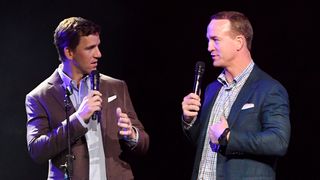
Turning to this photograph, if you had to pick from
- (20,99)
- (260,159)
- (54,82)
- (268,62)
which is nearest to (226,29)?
(260,159)

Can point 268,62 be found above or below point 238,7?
below

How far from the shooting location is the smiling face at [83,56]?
3.23m

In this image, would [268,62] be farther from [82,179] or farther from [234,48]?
[82,179]

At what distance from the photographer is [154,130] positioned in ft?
14.6

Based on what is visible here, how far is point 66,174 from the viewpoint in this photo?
9.13 ft

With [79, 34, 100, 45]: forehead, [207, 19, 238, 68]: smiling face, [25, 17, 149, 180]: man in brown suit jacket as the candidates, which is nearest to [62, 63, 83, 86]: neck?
[25, 17, 149, 180]: man in brown suit jacket

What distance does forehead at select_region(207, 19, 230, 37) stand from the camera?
2871 mm

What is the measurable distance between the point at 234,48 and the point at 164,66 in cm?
161

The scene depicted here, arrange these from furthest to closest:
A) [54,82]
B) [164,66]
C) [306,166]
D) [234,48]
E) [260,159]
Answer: [164,66], [306,166], [54,82], [234,48], [260,159]

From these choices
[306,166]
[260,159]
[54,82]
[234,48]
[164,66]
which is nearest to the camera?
[260,159]

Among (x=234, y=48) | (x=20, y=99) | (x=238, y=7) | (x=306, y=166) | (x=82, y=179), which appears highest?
(x=238, y=7)

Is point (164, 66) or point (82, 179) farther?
point (164, 66)

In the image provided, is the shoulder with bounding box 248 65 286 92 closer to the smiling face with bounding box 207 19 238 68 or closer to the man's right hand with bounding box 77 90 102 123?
the smiling face with bounding box 207 19 238 68

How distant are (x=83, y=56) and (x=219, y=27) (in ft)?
2.90
